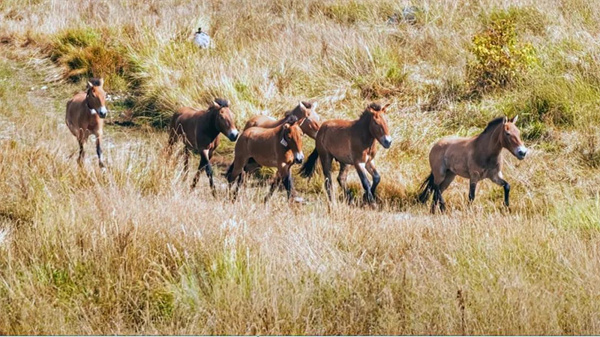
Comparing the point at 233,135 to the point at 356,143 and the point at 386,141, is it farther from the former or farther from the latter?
the point at 386,141

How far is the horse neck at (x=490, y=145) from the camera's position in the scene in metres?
10.3

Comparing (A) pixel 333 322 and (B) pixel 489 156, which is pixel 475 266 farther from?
(B) pixel 489 156

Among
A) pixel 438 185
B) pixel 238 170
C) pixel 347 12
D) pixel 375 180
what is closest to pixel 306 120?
pixel 238 170

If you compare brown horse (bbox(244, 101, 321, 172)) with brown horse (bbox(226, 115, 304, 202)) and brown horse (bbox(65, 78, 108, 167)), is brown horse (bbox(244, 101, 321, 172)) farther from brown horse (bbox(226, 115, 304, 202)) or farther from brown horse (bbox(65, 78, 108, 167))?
brown horse (bbox(65, 78, 108, 167))

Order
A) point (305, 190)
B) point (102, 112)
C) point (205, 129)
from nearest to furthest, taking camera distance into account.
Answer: point (205, 129) → point (305, 190) → point (102, 112)

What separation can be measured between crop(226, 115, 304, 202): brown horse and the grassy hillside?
Answer: 44 centimetres

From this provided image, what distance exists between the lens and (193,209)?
7.82 metres

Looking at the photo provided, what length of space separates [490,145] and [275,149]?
8.39 ft

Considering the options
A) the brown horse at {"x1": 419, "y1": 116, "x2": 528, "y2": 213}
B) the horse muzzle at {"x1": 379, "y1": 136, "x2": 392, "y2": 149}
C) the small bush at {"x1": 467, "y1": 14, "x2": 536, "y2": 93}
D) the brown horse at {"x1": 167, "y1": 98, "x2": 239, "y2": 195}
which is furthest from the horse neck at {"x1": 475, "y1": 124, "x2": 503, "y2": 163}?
the small bush at {"x1": 467, "y1": 14, "x2": 536, "y2": 93}

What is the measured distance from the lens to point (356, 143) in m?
10.9

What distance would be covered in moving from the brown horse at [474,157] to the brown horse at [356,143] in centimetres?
75

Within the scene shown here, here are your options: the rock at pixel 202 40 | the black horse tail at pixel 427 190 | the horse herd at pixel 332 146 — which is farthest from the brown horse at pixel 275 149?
the rock at pixel 202 40

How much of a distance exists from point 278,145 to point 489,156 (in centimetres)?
251

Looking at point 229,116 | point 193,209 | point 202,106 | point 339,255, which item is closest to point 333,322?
point 339,255
